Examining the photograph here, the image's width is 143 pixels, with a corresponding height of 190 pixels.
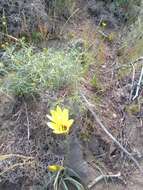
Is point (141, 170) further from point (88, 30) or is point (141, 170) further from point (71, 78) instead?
point (88, 30)

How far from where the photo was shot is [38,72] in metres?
2.55

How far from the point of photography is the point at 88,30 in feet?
11.3

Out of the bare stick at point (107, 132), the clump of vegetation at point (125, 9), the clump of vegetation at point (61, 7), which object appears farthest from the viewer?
the clump of vegetation at point (125, 9)

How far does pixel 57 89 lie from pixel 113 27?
124cm

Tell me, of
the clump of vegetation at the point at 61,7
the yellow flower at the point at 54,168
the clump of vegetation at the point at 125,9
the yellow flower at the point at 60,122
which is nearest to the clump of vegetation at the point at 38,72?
the yellow flower at the point at 60,122

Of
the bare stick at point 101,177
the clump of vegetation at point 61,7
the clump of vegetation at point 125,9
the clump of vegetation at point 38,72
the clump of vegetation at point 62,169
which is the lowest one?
the bare stick at point 101,177

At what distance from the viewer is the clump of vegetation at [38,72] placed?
2.54 metres

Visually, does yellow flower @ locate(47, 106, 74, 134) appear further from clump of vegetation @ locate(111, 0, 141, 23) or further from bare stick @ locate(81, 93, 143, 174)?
clump of vegetation @ locate(111, 0, 141, 23)

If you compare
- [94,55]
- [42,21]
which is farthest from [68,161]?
[42,21]

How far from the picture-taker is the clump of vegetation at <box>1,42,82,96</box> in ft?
8.34

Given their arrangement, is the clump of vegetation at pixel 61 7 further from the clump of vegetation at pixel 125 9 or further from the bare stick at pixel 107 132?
the bare stick at pixel 107 132

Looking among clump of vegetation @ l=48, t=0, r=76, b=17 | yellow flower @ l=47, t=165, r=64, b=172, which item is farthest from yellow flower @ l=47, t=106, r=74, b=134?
clump of vegetation @ l=48, t=0, r=76, b=17

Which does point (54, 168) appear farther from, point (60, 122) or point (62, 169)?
point (60, 122)

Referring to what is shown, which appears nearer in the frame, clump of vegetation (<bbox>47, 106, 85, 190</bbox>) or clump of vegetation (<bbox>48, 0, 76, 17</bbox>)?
clump of vegetation (<bbox>47, 106, 85, 190</bbox>)
